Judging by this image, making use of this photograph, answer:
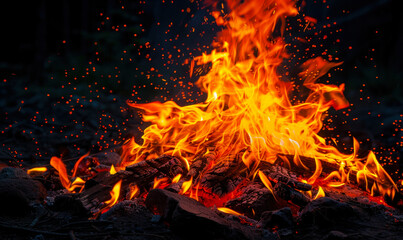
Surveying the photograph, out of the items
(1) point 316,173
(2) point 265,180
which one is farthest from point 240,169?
(1) point 316,173

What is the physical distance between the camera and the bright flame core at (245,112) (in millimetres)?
4445

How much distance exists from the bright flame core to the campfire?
2 cm

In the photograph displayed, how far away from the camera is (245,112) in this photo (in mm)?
4660

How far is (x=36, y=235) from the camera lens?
253 centimetres

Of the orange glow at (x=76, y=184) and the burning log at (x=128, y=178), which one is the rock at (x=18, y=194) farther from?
the burning log at (x=128, y=178)

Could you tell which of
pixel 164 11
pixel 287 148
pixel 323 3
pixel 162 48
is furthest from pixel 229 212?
pixel 323 3

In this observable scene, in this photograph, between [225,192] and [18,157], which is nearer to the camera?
[225,192]

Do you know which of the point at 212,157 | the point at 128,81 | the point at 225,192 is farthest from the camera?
the point at 128,81

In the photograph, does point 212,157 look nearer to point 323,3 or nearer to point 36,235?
point 36,235

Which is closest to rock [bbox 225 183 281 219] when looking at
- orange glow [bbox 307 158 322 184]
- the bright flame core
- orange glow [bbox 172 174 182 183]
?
orange glow [bbox 172 174 182 183]

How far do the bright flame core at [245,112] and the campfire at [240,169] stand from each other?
0.02 metres

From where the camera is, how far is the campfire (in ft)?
9.14

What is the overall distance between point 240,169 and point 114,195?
1541 mm

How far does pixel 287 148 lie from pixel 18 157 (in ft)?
16.0
